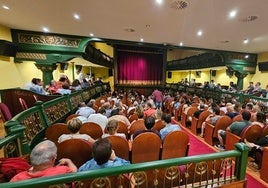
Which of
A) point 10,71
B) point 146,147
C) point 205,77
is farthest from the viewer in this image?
point 205,77

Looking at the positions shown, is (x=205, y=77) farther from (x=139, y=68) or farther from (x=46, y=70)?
(x=46, y=70)

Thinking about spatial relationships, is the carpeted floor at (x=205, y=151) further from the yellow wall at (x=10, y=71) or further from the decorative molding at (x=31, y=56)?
the yellow wall at (x=10, y=71)

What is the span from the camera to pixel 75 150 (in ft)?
6.72

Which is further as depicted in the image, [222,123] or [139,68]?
[139,68]

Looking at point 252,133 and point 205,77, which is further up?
point 205,77

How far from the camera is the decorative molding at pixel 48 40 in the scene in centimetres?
653

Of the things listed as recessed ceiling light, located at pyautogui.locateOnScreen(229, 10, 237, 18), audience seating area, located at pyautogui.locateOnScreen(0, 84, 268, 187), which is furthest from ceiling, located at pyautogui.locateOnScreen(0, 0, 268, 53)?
audience seating area, located at pyautogui.locateOnScreen(0, 84, 268, 187)

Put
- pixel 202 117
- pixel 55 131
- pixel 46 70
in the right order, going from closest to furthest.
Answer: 1. pixel 55 131
2. pixel 202 117
3. pixel 46 70

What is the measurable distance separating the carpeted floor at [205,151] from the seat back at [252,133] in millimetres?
576

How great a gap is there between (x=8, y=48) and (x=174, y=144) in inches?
249

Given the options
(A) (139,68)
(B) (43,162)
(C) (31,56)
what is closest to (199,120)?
(B) (43,162)

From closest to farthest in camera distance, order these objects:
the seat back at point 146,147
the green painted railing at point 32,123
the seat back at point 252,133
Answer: the green painted railing at point 32,123 → the seat back at point 146,147 → the seat back at point 252,133

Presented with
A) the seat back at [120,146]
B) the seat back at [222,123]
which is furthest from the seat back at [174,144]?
the seat back at [222,123]

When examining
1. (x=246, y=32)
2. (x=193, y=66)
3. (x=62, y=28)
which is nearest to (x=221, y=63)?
(x=193, y=66)
